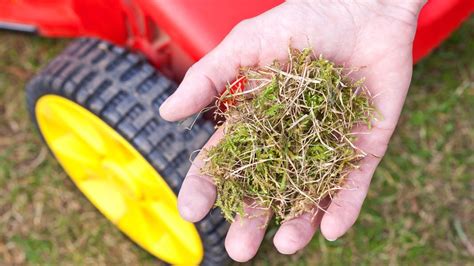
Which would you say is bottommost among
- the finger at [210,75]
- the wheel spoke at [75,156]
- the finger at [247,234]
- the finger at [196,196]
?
the wheel spoke at [75,156]

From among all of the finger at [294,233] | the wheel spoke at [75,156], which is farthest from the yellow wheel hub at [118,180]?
the finger at [294,233]

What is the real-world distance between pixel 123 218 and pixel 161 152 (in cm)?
40

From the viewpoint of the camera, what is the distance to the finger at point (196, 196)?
52.1 inches

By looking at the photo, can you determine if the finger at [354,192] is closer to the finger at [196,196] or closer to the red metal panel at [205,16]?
the finger at [196,196]

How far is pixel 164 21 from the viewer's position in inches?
60.7

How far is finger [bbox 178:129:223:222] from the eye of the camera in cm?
132

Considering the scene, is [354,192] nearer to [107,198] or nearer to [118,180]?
[118,180]

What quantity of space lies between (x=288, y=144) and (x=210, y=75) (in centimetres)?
23

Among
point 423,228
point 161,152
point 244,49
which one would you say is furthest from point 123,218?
point 423,228

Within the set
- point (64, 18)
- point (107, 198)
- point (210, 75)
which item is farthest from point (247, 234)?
point (64, 18)

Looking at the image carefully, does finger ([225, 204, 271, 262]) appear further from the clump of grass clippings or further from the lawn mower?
the lawn mower

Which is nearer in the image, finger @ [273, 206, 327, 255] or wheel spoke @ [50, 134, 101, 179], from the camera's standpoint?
finger @ [273, 206, 327, 255]

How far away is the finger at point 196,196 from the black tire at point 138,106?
20 cm

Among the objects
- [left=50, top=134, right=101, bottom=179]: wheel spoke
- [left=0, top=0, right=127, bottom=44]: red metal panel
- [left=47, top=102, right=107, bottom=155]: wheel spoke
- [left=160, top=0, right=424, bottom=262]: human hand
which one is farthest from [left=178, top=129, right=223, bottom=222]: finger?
[left=0, top=0, right=127, bottom=44]: red metal panel
